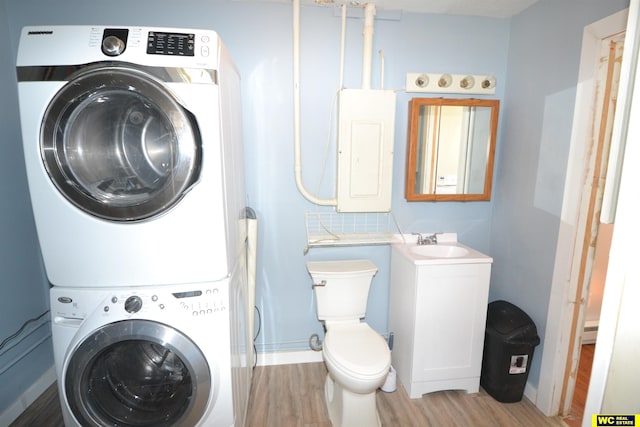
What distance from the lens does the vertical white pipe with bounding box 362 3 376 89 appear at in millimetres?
1778

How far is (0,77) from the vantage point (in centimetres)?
160

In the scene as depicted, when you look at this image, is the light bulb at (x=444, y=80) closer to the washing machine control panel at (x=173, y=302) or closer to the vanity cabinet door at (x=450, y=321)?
the vanity cabinet door at (x=450, y=321)

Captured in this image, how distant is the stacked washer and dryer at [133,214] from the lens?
101 cm

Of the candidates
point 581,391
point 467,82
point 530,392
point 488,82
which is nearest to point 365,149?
point 467,82

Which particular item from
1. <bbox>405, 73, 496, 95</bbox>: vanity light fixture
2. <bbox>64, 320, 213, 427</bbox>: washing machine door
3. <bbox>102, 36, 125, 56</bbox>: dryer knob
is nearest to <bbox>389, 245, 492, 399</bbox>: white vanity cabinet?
<bbox>405, 73, 496, 95</bbox>: vanity light fixture

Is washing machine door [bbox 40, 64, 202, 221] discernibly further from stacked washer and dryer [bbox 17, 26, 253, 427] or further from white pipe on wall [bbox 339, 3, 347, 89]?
white pipe on wall [bbox 339, 3, 347, 89]

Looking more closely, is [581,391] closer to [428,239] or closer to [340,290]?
[428,239]

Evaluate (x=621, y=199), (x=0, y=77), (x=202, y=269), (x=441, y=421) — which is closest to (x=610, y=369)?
(x=621, y=199)

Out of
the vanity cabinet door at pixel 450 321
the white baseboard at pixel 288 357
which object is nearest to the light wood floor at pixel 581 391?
the vanity cabinet door at pixel 450 321

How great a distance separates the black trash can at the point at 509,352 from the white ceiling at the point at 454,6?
1.89 meters

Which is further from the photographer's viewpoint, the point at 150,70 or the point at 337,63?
the point at 337,63

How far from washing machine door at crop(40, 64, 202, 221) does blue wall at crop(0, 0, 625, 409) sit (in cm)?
82

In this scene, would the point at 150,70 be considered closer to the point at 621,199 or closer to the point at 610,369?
the point at 621,199

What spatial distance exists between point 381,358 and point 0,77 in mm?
2529
